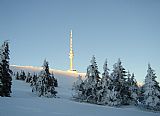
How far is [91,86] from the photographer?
193 ft

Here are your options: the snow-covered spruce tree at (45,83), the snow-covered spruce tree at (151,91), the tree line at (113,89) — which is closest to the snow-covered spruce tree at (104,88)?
the tree line at (113,89)

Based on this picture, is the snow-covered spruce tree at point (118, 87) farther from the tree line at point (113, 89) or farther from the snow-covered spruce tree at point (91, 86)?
the snow-covered spruce tree at point (91, 86)

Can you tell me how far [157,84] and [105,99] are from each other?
1157cm

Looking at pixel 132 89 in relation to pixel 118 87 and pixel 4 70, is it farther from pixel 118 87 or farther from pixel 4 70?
pixel 4 70

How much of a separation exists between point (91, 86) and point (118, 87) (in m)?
5.85

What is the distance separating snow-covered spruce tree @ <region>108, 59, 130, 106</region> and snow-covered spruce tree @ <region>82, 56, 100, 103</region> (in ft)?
10.4

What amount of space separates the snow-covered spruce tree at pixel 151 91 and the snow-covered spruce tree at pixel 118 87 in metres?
4.32

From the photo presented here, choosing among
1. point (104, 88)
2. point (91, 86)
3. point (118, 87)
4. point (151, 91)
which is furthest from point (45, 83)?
point (151, 91)

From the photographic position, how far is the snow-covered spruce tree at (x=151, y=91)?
187 feet

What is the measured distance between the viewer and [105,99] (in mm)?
57375

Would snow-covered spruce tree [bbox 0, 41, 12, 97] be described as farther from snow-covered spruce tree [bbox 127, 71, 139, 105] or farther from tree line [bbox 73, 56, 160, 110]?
snow-covered spruce tree [bbox 127, 71, 139, 105]

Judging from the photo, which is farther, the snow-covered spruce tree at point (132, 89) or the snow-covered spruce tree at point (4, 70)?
the snow-covered spruce tree at point (132, 89)

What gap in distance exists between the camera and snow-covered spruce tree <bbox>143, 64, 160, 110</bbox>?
57.0 metres

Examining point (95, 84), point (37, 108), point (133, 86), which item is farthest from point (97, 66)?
point (37, 108)
